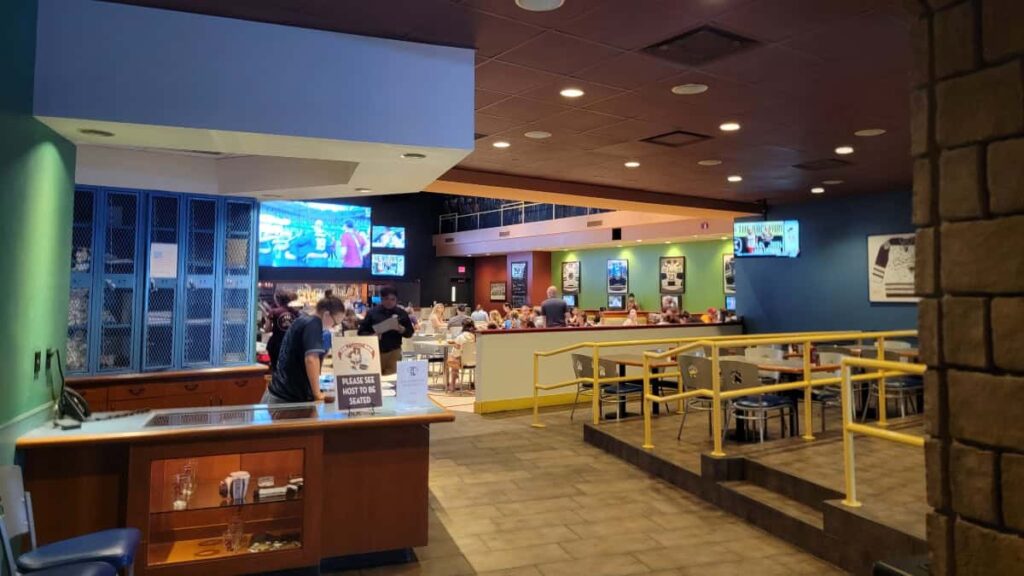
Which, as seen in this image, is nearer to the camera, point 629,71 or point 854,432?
point 854,432

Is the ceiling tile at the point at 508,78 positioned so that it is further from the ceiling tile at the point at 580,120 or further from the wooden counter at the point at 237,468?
the wooden counter at the point at 237,468

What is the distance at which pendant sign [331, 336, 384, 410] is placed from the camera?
3830 millimetres

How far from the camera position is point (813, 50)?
4023 millimetres

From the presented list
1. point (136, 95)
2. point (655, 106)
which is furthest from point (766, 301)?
point (136, 95)

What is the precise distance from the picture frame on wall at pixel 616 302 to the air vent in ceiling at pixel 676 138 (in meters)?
11.7

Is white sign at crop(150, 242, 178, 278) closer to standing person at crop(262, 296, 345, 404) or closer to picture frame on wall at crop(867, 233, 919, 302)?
standing person at crop(262, 296, 345, 404)

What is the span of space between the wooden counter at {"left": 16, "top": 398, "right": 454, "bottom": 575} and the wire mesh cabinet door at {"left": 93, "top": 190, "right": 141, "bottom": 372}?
2209 millimetres

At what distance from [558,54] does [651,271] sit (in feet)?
44.8

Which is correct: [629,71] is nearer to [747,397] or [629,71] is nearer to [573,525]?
[573,525]

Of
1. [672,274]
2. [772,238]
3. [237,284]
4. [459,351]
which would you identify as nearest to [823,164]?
[772,238]

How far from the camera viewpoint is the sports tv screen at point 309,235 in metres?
14.7

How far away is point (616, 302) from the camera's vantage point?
1825 cm

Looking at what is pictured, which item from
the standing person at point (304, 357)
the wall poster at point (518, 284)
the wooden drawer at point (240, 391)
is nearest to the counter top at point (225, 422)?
the standing person at point (304, 357)

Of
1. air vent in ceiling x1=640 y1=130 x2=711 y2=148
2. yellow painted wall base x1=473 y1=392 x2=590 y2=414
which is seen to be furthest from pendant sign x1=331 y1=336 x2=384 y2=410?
yellow painted wall base x1=473 y1=392 x2=590 y2=414
